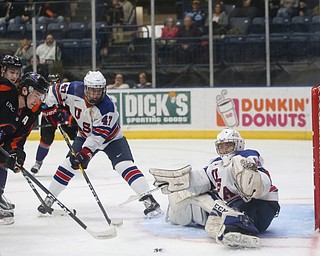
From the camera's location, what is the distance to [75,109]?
4.95 meters

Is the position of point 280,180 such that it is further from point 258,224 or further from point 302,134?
point 302,134

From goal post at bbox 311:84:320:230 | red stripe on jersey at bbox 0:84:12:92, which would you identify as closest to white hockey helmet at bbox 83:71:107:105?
red stripe on jersey at bbox 0:84:12:92

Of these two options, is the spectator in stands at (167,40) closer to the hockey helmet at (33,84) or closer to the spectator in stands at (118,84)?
the spectator in stands at (118,84)

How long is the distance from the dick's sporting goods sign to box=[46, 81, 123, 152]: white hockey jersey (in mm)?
4431

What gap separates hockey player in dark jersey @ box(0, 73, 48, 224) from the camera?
4.39m

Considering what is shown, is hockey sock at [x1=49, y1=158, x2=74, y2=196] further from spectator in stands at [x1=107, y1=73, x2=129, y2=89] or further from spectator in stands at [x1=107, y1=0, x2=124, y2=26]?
spectator in stands at [x1=107, y1=0, x2=124, y2=26]

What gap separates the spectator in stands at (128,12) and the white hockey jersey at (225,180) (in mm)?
5873

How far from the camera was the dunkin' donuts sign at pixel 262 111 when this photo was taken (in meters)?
9.07

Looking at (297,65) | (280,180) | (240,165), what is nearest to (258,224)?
(240,165)

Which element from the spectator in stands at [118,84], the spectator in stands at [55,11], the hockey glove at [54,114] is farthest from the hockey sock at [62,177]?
the spectator in stands at [55,11]

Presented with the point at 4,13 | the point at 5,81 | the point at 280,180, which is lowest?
the point at 280,180

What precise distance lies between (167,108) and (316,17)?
2.03 m

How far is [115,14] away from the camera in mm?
10031

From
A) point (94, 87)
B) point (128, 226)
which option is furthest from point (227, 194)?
point (94, 87)
